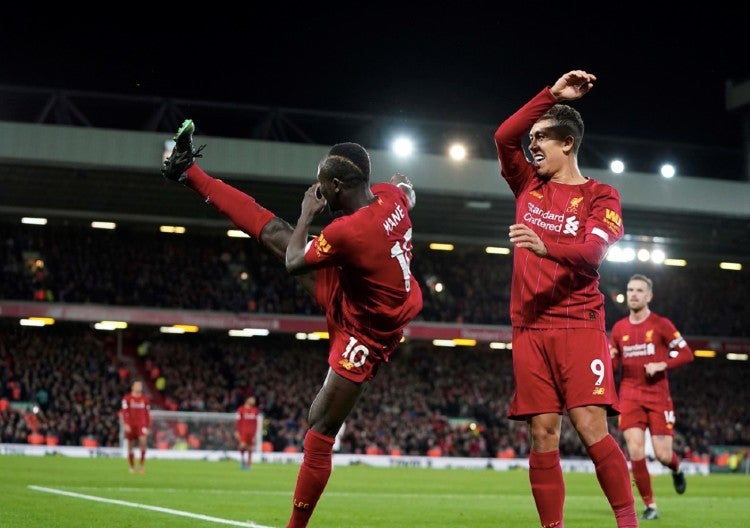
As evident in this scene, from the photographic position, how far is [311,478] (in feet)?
21.1

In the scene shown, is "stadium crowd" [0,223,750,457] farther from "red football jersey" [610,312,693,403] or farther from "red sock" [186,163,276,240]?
"red sock" [186,163,276,240]

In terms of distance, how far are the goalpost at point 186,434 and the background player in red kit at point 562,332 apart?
90.9 ft

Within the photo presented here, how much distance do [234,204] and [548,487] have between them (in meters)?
2.62

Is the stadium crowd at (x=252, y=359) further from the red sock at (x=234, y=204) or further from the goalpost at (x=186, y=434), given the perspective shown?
the red sock at (x=234, y=204)

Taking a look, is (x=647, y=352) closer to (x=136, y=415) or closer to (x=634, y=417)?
(x=634, y=417)

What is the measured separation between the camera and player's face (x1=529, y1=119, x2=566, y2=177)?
20.2 feet

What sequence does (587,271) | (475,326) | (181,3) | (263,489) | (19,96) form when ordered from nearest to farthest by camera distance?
(587,271)
(263,489)
(181,3)
(19,96)
(475,326)

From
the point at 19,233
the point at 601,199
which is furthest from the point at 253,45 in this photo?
the point at 601,199

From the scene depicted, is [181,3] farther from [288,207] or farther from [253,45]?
[288,207]

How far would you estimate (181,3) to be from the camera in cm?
3284

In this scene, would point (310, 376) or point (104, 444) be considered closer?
point (104, 444)

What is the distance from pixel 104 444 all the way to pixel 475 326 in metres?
15.1

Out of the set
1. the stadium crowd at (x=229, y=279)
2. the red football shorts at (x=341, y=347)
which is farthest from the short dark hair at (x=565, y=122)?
the stadium crowd at (x=229, y=279)

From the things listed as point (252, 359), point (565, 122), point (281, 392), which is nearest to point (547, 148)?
point (565, 122)
